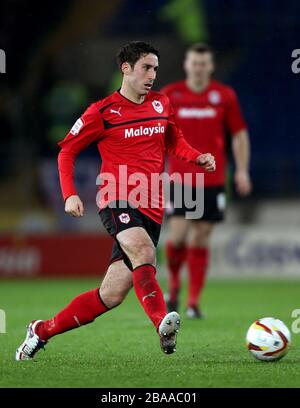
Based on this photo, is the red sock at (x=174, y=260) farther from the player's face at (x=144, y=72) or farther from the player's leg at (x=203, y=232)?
the player's face at (x=144, y=72)

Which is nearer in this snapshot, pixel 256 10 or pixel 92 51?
pixel 256 10

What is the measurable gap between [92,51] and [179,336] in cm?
1007

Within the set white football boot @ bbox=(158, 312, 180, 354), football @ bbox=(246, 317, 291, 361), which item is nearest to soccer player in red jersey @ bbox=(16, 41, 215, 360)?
white football boot @ bbox=(158, 312, 180, 354)

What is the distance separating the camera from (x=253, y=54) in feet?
52.0

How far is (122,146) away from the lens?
5797mm

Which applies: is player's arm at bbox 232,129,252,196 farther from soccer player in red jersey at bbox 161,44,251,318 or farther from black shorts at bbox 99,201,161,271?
black shorts at bbox 99,201,161,271

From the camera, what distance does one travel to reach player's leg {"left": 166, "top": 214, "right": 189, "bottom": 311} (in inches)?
340

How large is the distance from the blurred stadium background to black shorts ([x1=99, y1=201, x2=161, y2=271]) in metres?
7.26

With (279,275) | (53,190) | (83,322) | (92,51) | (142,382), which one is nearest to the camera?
(142,382)

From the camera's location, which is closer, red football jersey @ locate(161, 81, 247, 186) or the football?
the football

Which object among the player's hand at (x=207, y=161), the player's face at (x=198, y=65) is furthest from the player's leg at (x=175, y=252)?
the player's hand at (x=207, y=161)

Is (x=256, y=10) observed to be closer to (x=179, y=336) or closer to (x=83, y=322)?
(x=179, y=336)
